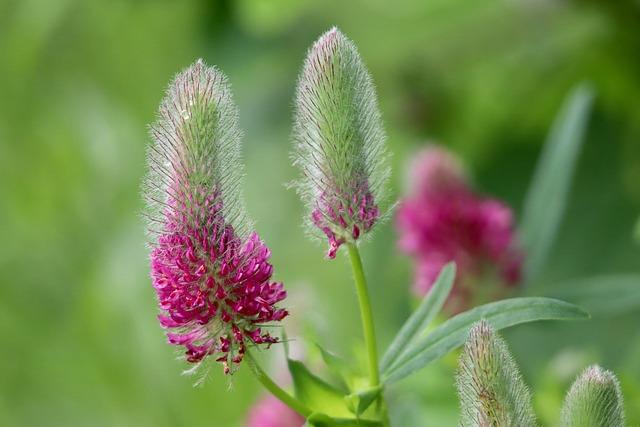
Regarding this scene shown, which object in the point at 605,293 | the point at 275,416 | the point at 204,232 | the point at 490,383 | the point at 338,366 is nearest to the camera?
the point at 490,383

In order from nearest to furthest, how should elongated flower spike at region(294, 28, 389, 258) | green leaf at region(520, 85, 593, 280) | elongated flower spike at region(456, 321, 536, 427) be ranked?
1. elongated flower spike at region(456, 321, 536, 427)
2. elongated flower spike at region(294, 28, 389, 258)
3. green leaf at region(520, 85, 593, 280)

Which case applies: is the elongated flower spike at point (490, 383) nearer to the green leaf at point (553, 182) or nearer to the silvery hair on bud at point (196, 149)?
the silvery hair on bud at point (196, 149)

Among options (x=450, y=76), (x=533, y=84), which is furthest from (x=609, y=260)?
(x=450, y=76)

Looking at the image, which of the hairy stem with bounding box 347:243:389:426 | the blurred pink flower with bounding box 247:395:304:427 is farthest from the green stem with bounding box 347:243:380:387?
the blurred pink flower with bounding box 247:395:304:427

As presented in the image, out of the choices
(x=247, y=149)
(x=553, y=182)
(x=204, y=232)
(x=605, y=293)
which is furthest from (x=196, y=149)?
(x=247, y=149)

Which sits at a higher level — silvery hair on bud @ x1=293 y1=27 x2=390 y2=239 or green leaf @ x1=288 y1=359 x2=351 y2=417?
silvery hair on bud @ x1=293 y1=27 x2=390 y2=239

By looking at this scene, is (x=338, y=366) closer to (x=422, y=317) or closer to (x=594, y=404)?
(x=422, y=317)

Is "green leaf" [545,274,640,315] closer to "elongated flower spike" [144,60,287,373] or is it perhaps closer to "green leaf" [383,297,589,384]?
"green leaf" [383,297,589,384]
